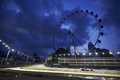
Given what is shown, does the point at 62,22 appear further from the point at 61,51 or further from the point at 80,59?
the point at 61,51

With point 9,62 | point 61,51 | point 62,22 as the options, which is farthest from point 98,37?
point 61,51

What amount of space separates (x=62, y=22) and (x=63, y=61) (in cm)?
2290

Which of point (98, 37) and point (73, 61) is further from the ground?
point (98, 37)

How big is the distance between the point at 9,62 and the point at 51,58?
58301mm

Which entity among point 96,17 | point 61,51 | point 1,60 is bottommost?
point 1,60

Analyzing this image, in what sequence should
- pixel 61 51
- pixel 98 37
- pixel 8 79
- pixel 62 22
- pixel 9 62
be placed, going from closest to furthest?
pixel 8 79 < pixel 9 62 < pixel 98 37 < pixel 62 22 < pixel 61 51

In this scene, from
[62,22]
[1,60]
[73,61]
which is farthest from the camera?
[62,22]

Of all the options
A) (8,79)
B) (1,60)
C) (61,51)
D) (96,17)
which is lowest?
(8,79)

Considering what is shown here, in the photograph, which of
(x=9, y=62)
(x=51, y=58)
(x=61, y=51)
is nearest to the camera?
(x=9, y=62)

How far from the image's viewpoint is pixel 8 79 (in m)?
10.2

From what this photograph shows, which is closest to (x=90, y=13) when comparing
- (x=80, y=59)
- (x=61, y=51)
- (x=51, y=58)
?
(x=80, y=59)

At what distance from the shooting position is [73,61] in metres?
64.4

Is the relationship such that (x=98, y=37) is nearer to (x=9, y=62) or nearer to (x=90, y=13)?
(x=90, y=13)

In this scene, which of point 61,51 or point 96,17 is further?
point 61,51
